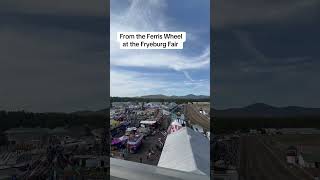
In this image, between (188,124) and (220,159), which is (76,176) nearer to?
(220,159)

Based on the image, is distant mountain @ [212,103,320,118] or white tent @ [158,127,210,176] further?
white tent @ [158,127,210,176]

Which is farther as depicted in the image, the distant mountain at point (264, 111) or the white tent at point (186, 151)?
the white tent at point (186, 151)

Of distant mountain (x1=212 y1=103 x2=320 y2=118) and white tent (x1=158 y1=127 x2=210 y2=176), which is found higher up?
distant mountain (x1=212 y1=103 x2=320 y2=118)

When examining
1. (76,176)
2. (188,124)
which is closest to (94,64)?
(76,176)

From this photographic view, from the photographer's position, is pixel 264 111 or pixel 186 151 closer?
pixel 264 111

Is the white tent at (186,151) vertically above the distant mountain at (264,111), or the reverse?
the distant mountain at (264,111)
